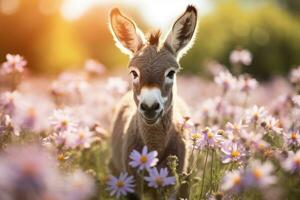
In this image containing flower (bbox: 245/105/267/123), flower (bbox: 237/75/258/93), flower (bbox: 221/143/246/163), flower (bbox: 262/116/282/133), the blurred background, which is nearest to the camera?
flower (bbox: 221/143/246/163)

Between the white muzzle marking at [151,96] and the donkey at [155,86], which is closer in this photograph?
the white muzzle marking at [151,96]

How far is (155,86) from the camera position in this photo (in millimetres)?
4902

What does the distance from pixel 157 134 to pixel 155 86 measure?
0.70 m

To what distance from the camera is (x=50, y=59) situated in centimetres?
2977

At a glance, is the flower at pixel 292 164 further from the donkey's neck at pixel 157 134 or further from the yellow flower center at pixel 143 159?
the donkey's neck at pixel 157 134

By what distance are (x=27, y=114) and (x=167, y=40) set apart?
7.11ft

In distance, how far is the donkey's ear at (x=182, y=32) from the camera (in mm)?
5582

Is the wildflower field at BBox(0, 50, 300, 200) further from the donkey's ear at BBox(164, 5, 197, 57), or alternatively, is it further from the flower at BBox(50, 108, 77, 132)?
the donkey's ear at BBox(164, 5, 197, 57)

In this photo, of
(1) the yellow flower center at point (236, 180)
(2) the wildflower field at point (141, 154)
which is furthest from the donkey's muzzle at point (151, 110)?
(1) the yellow flower center at point (236, 180)

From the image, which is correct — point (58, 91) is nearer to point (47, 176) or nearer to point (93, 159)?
point (93, 159)

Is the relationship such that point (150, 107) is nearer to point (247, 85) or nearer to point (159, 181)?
point (159, 181)

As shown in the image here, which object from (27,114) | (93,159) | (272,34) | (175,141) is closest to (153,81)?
(175,141)

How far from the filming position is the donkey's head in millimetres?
4748

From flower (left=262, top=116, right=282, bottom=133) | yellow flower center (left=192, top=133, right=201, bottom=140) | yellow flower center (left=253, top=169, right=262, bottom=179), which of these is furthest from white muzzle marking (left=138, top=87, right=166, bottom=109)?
yellow flower center (left=253, top=169, right=262, bottom=179)
